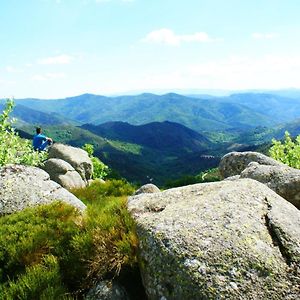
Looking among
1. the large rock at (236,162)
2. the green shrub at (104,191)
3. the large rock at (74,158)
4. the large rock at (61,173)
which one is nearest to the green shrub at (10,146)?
the green shrub at (104,191)

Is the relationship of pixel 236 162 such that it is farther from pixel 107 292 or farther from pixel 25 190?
pixel 107 292

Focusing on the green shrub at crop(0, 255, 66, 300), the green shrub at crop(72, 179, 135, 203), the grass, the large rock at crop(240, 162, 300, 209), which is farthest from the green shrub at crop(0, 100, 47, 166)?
the green shrub at crop(0, 255, 66, 300)

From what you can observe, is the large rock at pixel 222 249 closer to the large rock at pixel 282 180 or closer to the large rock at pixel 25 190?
the large rock at pixel 282 180

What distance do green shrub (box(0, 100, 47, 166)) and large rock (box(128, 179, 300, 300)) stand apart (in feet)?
55.7

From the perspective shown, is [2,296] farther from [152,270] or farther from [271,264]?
[271,264]

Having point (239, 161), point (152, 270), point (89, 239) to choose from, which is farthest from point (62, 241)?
point (239, 161)

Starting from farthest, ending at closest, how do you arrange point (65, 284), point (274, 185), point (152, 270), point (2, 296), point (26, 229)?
point (274, 185) → point (26, 229) → point (65, 284) → point (2, 296) → point (152, 270)

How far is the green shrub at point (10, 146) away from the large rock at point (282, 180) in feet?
51.1

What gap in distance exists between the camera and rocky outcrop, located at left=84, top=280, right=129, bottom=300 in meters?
8.40

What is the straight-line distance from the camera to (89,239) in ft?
31.9

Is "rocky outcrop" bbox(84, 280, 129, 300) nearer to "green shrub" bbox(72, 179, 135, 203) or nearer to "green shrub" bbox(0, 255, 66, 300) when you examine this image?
"green shrub" bbox(0, 255, 66, 300)

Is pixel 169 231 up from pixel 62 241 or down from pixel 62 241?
up

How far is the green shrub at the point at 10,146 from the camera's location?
23.8 meters

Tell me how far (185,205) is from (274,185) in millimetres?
6341
